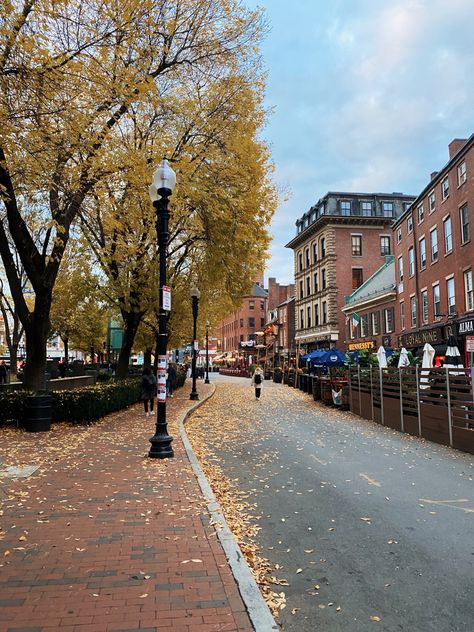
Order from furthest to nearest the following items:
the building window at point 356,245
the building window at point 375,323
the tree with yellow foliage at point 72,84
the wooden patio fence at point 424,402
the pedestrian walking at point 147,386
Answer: the building window at point 356,245 → the building window at point 375,323 → the pedestrian walking at point 147,386 → the wooden patio fence at point 424,402 → the tree with yellow foliage at point 72,84

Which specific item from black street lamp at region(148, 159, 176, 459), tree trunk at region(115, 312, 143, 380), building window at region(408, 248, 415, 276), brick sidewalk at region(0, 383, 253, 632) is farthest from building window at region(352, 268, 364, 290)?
brick sidewalk at region(0, 383, 253, 632)

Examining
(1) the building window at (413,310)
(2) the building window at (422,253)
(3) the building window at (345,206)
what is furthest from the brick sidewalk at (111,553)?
(3) the building window at (345,206)

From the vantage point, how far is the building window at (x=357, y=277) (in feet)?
183

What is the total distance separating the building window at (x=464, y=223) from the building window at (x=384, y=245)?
96.5 ft

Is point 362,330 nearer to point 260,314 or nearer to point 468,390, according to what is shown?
point 468,390

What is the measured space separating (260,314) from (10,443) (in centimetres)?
10047

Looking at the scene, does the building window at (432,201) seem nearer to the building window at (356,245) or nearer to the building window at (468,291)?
the building window at (468,291)

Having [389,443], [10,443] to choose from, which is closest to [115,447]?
Result: [10,443]

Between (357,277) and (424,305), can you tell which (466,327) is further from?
(357,277)

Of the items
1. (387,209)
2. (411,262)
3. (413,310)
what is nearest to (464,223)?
(411,262)

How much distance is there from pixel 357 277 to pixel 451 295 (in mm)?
27360

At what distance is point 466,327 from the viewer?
26359 mm

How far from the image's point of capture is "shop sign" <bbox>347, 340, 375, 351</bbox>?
44.2m

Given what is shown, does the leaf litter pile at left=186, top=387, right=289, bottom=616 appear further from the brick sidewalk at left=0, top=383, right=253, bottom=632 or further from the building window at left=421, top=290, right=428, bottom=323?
the building window at left=421, top=290, right=428, bottom=323
